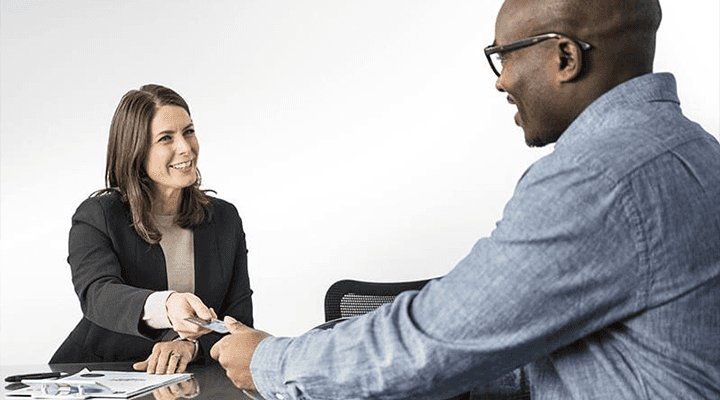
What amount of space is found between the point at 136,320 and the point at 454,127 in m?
2.24

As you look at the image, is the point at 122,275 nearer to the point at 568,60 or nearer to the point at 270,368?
the point at 270,368

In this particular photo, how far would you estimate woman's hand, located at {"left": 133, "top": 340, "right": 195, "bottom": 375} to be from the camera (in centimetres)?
204

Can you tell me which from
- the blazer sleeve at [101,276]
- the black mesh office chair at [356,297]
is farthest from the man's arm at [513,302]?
the blazer sleeve at [101,276]

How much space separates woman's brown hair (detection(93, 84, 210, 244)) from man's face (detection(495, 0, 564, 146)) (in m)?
1.71

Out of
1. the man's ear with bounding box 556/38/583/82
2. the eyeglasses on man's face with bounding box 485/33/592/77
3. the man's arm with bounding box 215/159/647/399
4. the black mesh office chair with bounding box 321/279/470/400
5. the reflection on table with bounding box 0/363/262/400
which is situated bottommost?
the reflection on table with bounding box 0/363/262/400

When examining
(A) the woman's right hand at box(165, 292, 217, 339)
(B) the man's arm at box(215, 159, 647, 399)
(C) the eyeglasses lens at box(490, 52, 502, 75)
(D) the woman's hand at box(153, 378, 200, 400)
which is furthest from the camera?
(A) the woman's right hand at box(165, 292, 217, 339)

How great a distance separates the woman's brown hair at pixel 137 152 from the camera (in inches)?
104

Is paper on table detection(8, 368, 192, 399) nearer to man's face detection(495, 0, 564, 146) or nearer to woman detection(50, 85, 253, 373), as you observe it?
woman detection(50, 85, 253, 373)

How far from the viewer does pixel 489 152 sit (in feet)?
12.9

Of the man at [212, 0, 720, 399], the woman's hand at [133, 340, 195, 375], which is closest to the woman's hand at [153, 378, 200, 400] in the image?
the woman's hand at [133, 340, 195, 375]

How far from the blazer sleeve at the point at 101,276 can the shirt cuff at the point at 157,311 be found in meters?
Answer: 0.02

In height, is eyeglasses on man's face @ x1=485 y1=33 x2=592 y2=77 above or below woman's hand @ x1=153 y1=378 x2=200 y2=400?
above

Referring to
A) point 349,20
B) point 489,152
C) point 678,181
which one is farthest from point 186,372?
point 349,20

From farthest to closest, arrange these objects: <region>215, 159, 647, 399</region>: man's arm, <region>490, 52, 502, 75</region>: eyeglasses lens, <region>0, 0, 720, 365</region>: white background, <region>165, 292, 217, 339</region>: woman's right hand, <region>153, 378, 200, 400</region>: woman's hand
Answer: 1. <region>0, 0, 720, 365</region>: white background
2. <region>165, 292, 217, 339</region>: woman's right hand
3. <region>153, 378, 200, 400</region>: woman's hand
4. <region>490, 52, 502, 75</region>: eyeglasses lens
5. <region>215, 159, 647, 399</region>: man's arm
